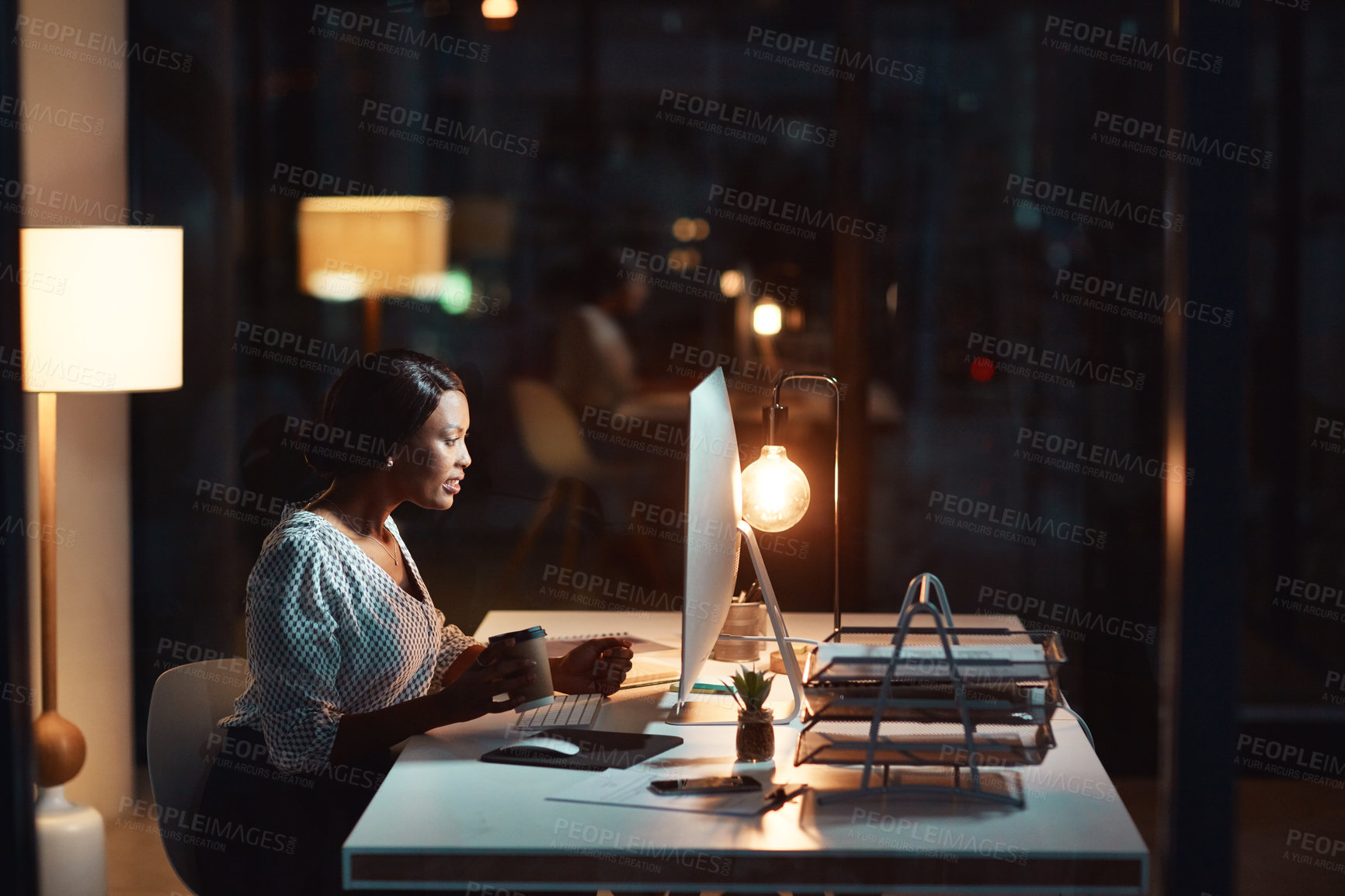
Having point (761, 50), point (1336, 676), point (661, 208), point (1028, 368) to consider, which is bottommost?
point (1336, 676)

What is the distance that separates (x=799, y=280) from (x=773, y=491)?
5.58ft

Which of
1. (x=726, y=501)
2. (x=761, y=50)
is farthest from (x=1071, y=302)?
(x=726, y=501)

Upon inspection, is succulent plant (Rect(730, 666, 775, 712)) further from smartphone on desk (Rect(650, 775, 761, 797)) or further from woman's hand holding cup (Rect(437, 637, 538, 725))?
woman's hand holding cup (Rect(437, 637, 538, 725))

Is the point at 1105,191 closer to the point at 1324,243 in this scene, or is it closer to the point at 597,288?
the point at 1324,243

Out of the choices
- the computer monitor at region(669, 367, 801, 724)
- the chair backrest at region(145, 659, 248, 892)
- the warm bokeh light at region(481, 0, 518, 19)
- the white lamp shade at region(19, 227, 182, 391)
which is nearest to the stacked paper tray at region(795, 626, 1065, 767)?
the computer monitor at region(669, 367, 801, 724)

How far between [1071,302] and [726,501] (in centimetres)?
231

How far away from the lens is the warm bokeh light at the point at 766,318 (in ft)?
12.8

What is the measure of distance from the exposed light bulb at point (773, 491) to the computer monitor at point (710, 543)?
0.17m

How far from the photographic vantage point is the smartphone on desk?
1.68m

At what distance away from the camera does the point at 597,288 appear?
393 cm

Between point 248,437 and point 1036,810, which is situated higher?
point 248,437

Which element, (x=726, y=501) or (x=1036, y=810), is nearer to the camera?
(x=1036, y=810)

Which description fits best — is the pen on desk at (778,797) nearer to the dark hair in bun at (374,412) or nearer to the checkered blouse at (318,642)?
the checkered blouse at (318,642)

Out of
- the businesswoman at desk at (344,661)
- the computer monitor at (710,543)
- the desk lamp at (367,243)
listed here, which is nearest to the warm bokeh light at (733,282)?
the desk lamp at (367,243)
